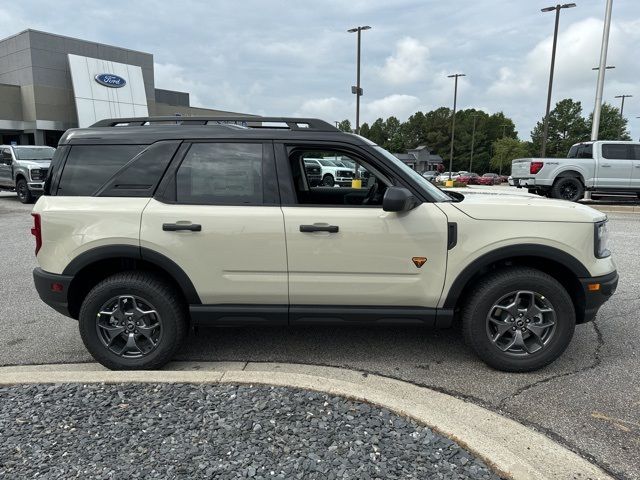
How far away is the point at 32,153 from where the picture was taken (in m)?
17.2

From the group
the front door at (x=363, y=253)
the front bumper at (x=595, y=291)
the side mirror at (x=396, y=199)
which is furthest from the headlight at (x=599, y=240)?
the side mirror at (x=396, y=199)

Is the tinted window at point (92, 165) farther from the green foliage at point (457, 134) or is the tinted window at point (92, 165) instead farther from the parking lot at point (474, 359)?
the green foliage at point (457, 134)

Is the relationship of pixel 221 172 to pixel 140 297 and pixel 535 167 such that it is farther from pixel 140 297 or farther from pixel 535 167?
pixel 535 167

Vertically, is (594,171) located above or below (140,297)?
above

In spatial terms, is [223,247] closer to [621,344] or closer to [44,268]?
[44,268]

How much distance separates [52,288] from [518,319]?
3439 millimetres

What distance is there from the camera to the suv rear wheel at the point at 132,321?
136 inches

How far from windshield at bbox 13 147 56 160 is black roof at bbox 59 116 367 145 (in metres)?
15.3

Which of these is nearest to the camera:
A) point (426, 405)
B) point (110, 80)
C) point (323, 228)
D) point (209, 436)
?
point (209, 436)

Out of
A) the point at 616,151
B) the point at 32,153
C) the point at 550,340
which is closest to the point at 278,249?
the point at 550,340

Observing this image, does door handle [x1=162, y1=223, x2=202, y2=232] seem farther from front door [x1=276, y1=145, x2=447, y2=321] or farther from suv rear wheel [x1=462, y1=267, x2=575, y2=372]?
suv rear wheel [x1=462, y1=267, x2=575, y2=372]

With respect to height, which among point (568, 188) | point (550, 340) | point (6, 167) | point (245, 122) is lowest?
point (550, 340)

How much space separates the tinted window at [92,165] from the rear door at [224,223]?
0.38 m

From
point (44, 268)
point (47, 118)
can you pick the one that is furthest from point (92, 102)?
point (44, 268)
